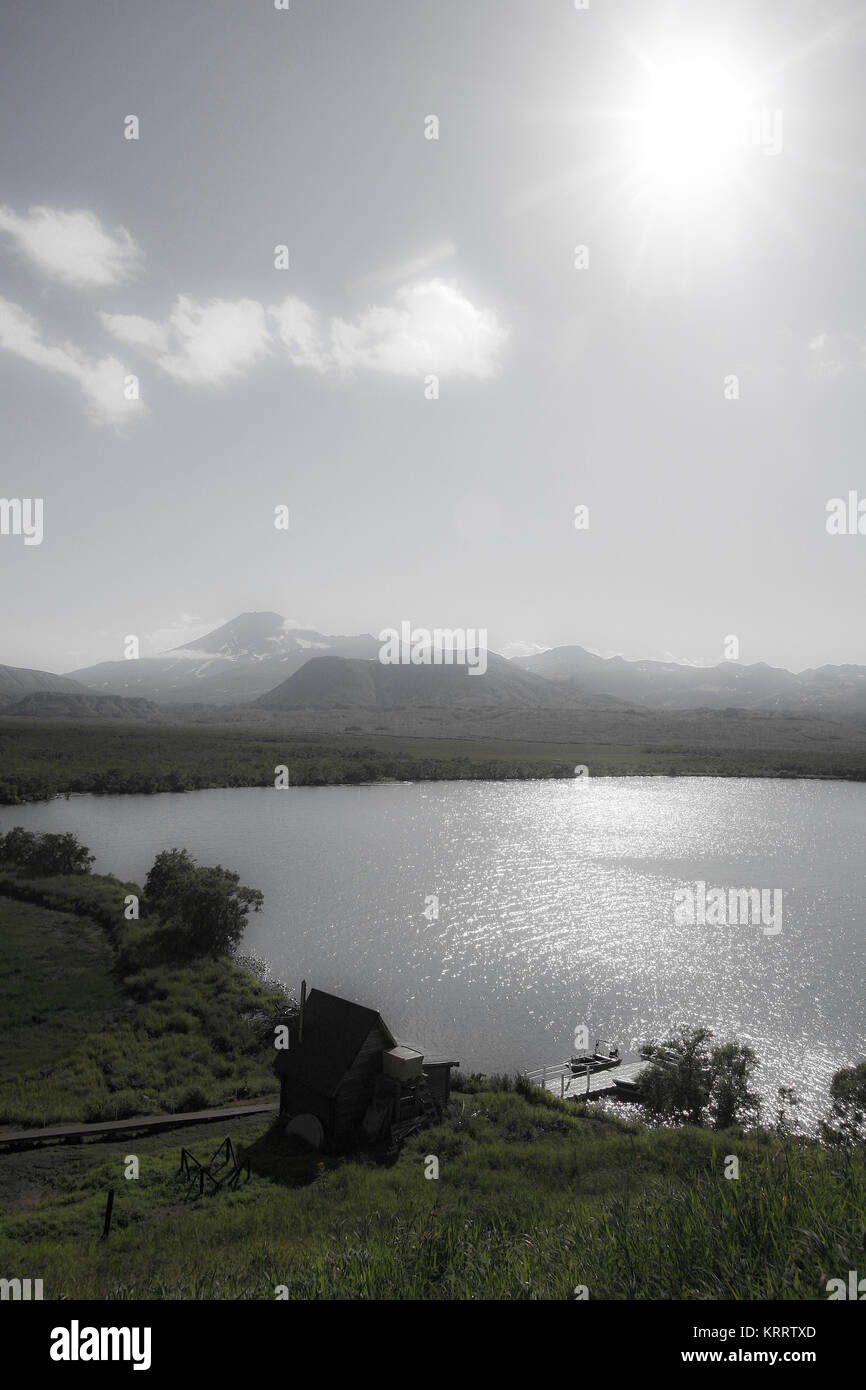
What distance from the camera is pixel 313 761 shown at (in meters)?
137

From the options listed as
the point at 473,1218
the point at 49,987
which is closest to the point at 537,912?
the point at 49,987

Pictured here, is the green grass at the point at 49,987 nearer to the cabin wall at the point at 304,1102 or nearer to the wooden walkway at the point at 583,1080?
the cabin wall at the point at 304,1102

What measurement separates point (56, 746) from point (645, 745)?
154m

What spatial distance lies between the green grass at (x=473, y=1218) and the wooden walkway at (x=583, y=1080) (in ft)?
6.55

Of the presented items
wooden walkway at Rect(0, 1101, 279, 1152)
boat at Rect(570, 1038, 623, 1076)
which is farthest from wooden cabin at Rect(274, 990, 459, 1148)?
boat at Rect(570, 1038, 623, 1076)

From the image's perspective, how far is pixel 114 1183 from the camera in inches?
762

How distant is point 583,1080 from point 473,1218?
686 inches

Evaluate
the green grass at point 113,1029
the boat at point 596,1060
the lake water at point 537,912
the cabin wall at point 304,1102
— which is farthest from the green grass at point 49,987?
the boat at point 596,1060

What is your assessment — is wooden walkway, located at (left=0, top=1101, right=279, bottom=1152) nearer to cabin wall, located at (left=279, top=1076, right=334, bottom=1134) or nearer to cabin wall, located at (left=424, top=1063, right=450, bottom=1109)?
cabin wall, located at (left=279, top=1076, right=334, bottom=1134)

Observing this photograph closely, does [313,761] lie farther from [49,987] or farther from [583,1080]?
[583,1080]

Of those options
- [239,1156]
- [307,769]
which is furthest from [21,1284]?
[307,769]
